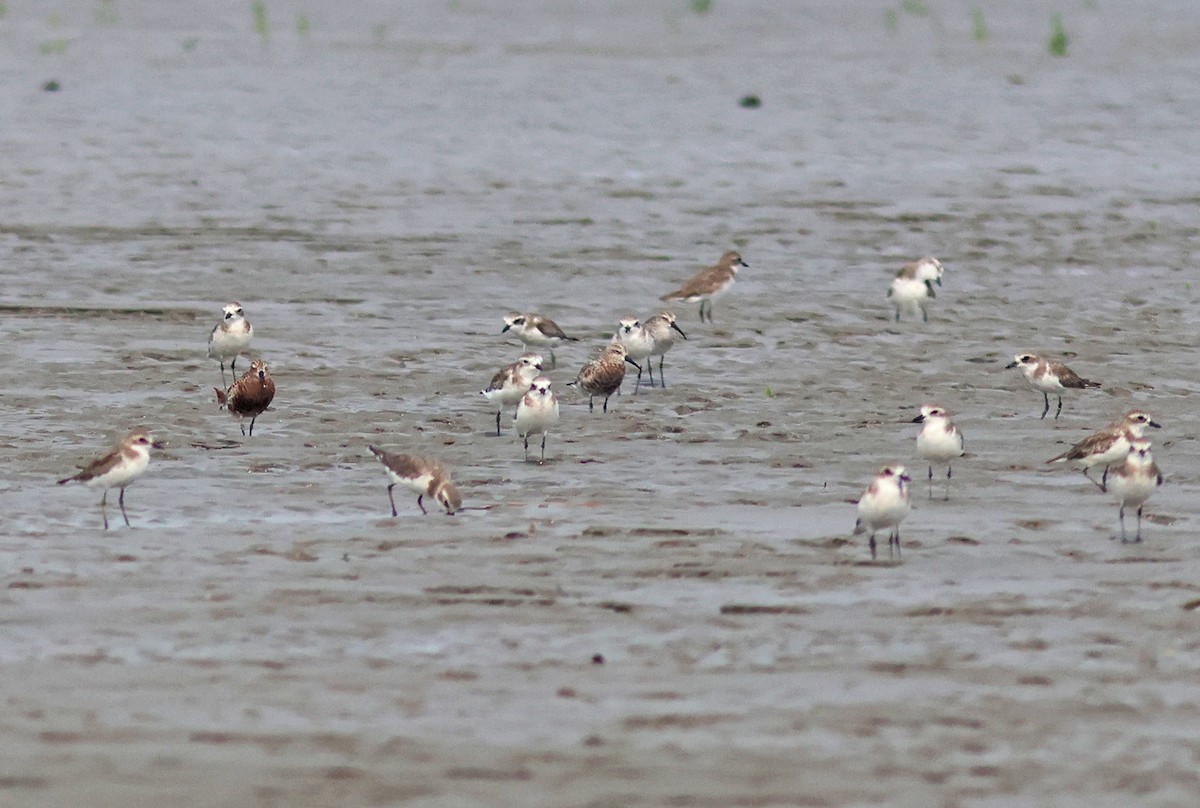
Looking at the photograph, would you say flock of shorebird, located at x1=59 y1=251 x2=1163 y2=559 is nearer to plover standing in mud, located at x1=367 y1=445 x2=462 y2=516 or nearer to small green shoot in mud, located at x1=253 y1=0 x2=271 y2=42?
plover standing in mud, located at x1=367 y1=445 x2=462 y2=516

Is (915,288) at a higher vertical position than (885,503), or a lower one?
higher

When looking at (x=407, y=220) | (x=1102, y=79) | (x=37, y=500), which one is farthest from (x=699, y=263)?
(x=1102, y=79)

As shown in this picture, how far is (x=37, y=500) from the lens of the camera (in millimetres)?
12500

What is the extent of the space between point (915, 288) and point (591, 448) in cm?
552

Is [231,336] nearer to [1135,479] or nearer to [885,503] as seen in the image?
[885,503]

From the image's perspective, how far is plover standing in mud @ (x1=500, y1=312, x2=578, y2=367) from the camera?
1722 cm

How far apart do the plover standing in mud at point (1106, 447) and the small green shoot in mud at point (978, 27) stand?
2784 centimetres

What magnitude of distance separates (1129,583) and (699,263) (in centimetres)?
1158

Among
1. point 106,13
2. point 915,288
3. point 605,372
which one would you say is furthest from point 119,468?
point 106,13

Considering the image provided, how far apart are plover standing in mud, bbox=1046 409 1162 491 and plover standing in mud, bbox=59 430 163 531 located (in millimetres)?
5413

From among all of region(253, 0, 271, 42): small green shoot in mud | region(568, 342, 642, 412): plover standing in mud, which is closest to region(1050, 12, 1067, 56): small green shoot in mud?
region(253, 0, 271, 42): small green shoot in mud

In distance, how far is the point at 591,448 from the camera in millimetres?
14367

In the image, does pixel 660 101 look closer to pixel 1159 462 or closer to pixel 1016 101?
pixel 1016 101

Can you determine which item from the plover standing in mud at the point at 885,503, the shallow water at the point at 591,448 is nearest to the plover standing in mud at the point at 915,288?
the shallow water at the point at 591,448
